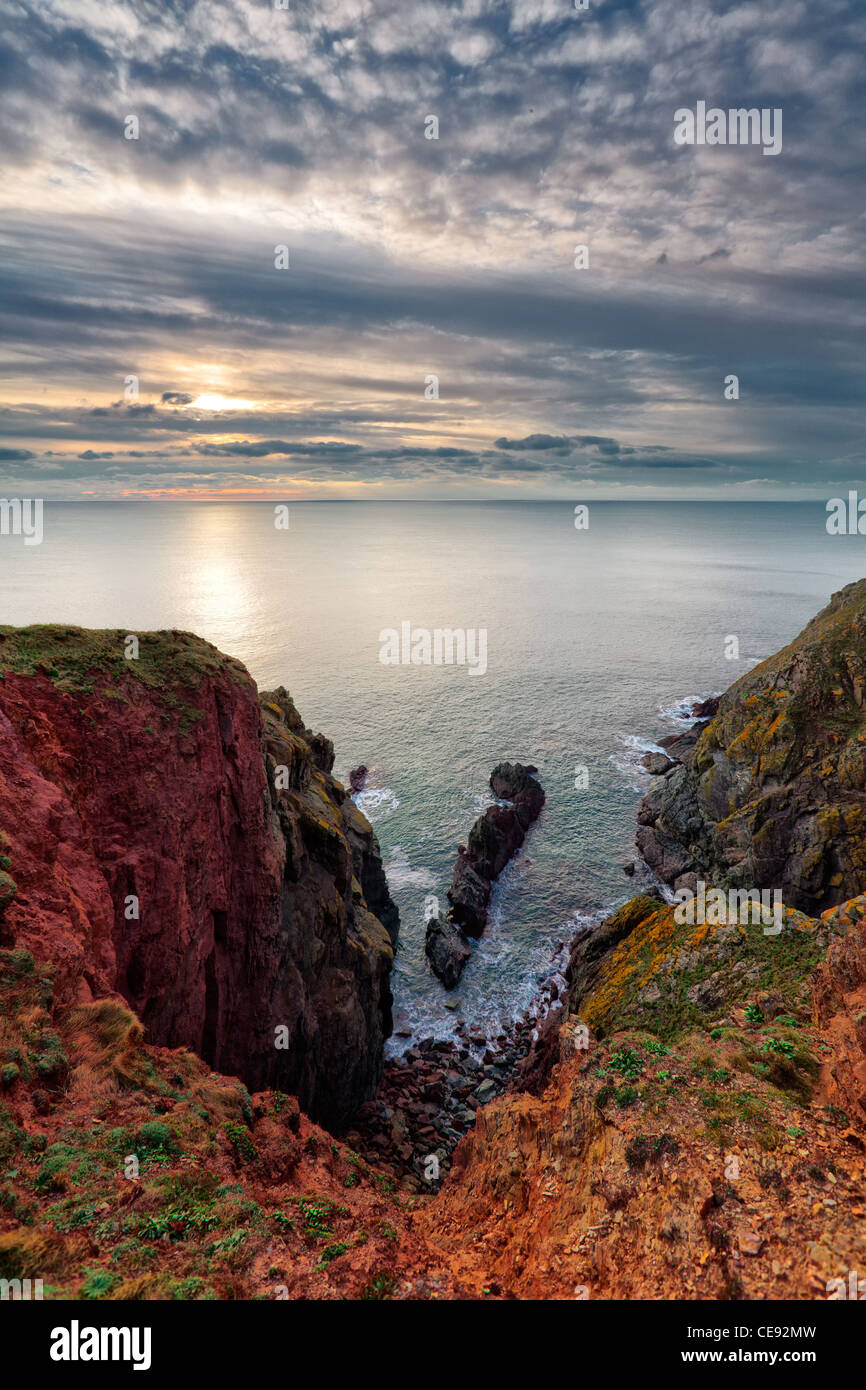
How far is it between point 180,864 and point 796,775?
118 ft

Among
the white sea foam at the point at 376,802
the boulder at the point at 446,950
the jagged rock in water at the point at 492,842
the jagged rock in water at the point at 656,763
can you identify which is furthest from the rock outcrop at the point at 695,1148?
the jagged rock in water at the point at 656,763

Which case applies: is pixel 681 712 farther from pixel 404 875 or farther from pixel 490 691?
pixel 404 875

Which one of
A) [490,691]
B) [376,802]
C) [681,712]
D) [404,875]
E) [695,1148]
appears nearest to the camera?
[695,1148]

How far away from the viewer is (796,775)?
3675cm

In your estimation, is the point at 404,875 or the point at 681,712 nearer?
the point at 404,875

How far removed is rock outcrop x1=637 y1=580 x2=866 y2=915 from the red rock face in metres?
26.8

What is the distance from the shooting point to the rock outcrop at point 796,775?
108 feet

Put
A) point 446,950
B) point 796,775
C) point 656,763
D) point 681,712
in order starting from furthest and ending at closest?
point 681,712 → point 656,763 → point 446,950 → point 796,775

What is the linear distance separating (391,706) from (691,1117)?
74.1 meters

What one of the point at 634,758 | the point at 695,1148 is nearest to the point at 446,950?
the point at 695,1148

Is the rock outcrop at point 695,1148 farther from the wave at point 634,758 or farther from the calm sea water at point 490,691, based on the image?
the wave at point 634,758

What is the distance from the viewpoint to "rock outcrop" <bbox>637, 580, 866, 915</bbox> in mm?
32906

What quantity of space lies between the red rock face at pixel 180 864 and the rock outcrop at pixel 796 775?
26.8 m

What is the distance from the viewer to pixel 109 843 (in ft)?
62.1
